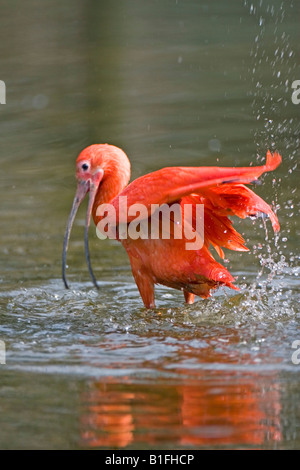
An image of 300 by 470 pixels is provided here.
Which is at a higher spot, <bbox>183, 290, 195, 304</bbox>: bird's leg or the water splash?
the water splash

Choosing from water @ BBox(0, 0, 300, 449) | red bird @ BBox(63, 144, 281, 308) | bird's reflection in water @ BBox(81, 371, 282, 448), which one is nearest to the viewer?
bird's reflection in water @ BBox(81, 371, 282, 448)

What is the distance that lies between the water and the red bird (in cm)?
26

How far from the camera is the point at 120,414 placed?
3908mm

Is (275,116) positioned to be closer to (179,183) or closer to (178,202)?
(178,202)

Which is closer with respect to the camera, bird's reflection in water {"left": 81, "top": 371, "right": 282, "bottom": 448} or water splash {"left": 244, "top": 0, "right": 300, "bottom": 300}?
bird's reflection in water {"left": 81, "top": 371, "right": 282, "bottom": 448}

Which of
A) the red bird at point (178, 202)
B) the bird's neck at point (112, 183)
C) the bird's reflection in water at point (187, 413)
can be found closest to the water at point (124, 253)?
the bird's reflection in water at point (187, 413)

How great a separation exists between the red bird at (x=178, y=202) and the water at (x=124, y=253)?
0.26m

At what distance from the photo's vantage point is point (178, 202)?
17.6 feet

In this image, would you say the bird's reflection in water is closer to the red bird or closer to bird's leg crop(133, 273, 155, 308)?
the red bird

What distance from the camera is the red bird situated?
5012 millimetres

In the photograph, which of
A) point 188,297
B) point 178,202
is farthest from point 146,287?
point 178,202

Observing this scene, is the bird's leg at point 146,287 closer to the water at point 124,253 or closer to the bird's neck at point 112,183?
the water at point 124,253


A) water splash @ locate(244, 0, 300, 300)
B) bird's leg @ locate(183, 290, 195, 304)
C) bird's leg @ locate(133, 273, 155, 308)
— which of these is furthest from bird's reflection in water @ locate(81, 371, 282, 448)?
water splash @ locate(244, 0, 300, 300)

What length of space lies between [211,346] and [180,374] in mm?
497
